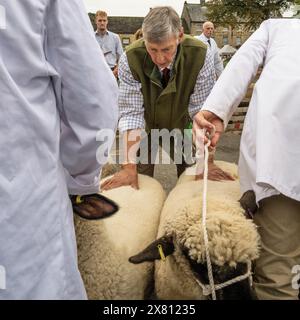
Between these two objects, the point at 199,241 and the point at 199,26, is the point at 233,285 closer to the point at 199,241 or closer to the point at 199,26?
the point at 199,241

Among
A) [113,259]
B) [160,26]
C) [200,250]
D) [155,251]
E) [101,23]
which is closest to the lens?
[200,250]

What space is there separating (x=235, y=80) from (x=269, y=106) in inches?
9.7

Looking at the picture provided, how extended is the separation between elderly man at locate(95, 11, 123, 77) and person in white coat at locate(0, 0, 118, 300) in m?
5.68

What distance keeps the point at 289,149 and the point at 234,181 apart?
3.38 feet

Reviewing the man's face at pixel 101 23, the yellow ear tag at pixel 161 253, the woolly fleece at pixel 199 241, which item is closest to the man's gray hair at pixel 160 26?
the woolly fleece at pixel 199 241

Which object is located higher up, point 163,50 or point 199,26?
point 163,50

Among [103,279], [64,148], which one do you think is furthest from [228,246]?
[64,148]

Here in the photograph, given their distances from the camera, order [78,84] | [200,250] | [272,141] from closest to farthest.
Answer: [78,84]
[272,141]
[200,250]

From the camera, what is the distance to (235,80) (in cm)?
166

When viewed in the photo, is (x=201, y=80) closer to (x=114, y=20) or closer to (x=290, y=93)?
(x=290, y=93)

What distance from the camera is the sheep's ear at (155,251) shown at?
1.63m
